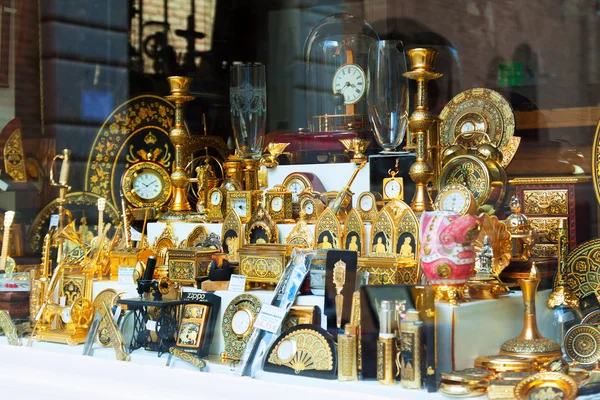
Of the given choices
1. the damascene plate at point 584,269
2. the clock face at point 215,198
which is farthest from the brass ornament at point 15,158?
the damascene plate at point 584,269

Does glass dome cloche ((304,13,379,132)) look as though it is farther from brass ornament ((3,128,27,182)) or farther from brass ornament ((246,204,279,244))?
brass ornament ((3,128,27,182))

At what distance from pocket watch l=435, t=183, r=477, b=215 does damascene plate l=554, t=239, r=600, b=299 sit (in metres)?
0.46

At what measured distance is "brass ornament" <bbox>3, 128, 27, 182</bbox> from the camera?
14.4ft

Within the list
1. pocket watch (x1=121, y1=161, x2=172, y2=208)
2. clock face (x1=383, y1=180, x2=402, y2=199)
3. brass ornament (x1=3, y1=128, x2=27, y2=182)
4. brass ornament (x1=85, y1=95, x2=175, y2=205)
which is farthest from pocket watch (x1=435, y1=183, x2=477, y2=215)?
brass ornament (x1=3, y1=128, x2=27, y2=182)

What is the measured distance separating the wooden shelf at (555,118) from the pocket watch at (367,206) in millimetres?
669

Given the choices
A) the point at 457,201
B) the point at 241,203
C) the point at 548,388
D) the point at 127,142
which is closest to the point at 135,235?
the point at 241,203

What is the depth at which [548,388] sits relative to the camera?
7.76ft

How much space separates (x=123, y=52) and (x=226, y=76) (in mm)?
524

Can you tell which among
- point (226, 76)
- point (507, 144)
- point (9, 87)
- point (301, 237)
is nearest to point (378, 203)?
point (301, 237)

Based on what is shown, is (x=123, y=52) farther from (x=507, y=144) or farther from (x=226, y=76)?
(x=507, y=144)

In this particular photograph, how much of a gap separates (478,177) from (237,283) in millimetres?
883

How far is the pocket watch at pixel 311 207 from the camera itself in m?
3.38

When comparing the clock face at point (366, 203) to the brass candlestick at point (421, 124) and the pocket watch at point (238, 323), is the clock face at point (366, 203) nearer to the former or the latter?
the brass candlestick at point (421, 124)

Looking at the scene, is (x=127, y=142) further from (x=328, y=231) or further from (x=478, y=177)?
(x=478, y=177)
